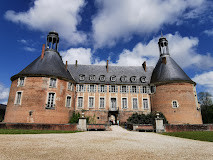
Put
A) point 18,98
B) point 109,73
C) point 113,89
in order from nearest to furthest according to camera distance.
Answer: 1. point 18,98
2. point 113,89
3. point 109,73

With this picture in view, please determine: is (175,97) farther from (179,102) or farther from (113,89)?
(113,89)

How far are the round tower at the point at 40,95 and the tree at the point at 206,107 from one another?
34.0 m

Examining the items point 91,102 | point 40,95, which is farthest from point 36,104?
point 91,102

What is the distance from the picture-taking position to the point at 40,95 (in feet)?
62.4

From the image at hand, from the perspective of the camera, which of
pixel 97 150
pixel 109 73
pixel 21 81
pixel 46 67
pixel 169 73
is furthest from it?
pixel 109 73

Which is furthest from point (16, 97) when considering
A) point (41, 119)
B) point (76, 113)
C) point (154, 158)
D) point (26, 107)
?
point (154, 158)

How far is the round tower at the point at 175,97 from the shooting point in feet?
67.9

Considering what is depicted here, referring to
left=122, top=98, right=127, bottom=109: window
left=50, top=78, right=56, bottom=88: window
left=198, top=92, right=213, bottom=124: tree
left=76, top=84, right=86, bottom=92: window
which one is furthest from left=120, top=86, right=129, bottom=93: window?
left=198, top=92, right=213, bottom=124: tree

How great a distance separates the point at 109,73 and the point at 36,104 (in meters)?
13.8

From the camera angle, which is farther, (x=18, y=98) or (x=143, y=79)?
(x=143, y=79)

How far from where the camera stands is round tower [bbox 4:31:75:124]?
18500 mm

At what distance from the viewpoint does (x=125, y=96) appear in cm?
2388

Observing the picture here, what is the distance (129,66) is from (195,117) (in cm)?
1477

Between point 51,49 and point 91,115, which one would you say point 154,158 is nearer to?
point 91,115
